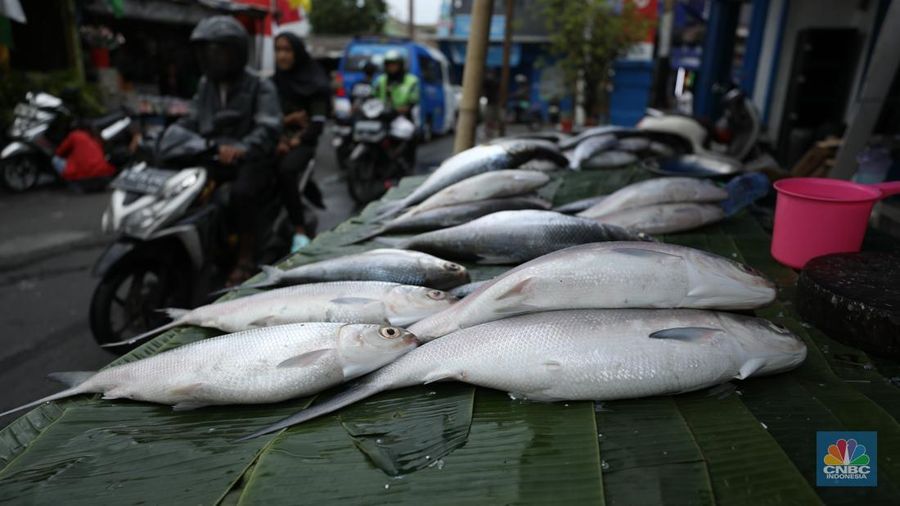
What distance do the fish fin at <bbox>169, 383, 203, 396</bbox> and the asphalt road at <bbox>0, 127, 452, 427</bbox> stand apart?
6.31 ft

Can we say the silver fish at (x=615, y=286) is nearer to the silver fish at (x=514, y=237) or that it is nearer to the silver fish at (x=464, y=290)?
the silver fish at (x=464, y=290)

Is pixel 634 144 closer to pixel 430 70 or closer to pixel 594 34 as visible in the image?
pixel 594 34

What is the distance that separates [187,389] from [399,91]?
8854 mm

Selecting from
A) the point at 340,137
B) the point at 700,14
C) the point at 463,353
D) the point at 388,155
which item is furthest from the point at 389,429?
the point at 700,14

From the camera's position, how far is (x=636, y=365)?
5.81ft

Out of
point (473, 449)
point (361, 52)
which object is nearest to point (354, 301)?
point (473, 449)

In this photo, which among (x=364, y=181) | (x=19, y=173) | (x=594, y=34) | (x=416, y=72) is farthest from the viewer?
(x=416, y=72)

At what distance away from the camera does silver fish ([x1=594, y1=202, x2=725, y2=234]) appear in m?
3.37

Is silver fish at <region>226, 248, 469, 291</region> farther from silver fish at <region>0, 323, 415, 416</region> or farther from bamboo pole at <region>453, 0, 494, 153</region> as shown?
bamboo pole at <region>453, 0, 494, 153</region>

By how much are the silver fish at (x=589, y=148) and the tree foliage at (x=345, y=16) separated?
1540 inches

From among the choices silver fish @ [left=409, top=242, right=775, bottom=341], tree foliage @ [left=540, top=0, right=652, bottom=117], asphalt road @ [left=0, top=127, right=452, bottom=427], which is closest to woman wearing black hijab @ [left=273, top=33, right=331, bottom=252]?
asphalt road @ [left=0, top=127, right=452, bottom=427]

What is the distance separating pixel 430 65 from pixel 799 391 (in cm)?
1557

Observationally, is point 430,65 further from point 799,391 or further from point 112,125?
point 799,391

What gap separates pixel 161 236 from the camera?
3922 millimetres
